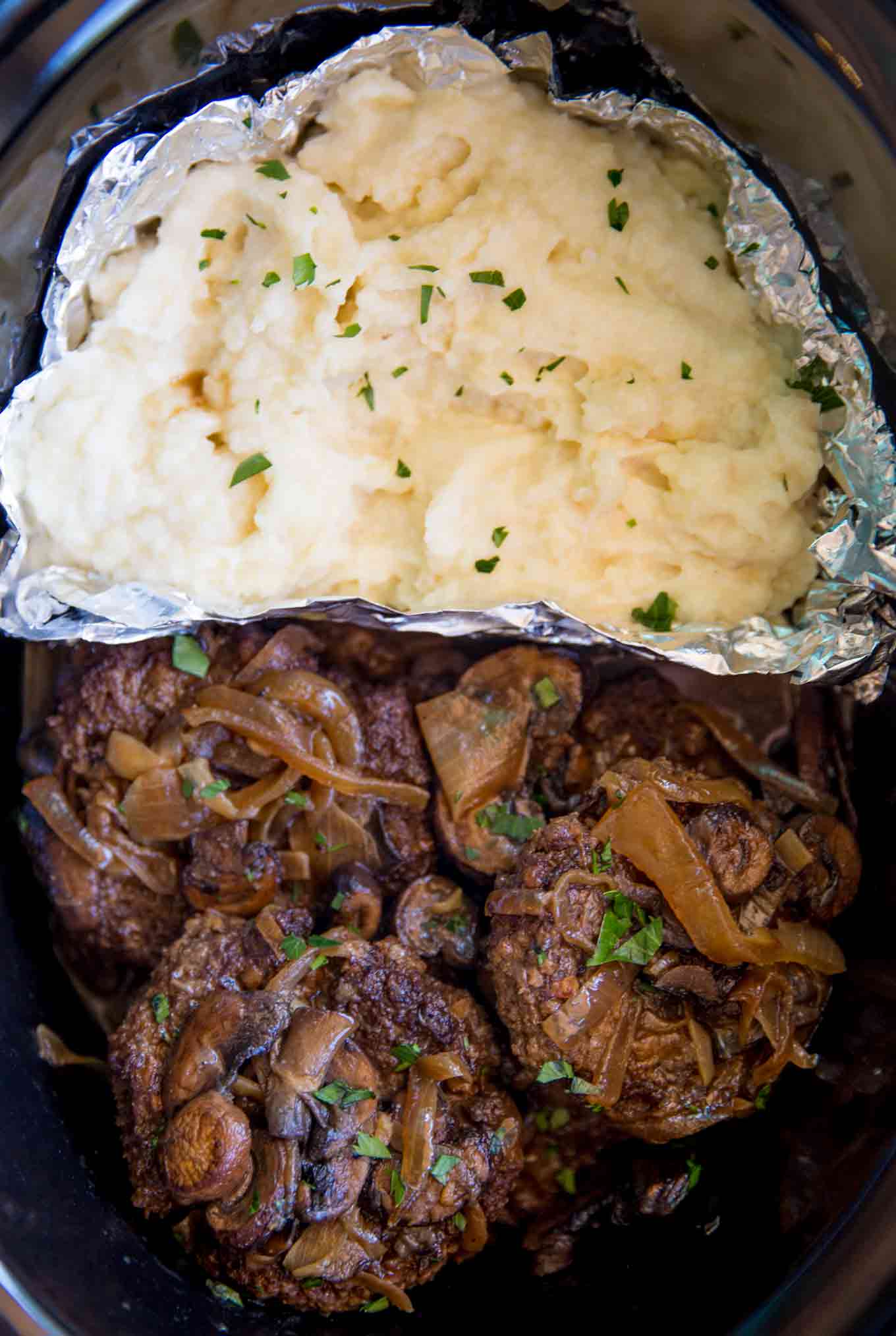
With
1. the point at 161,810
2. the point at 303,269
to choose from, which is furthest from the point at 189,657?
the point at 303,269

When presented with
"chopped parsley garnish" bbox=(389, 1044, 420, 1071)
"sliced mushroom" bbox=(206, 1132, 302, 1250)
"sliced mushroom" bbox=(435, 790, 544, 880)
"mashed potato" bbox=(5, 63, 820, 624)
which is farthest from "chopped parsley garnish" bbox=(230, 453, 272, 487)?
"sliced mushroom" bbox=(206, 1132, 302, 1250)

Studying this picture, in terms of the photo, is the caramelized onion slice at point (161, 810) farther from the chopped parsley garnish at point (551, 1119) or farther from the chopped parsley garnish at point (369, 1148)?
the chopped parsley garnish at point (551, 1119)

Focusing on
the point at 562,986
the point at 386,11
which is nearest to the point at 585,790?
the point at 562,986

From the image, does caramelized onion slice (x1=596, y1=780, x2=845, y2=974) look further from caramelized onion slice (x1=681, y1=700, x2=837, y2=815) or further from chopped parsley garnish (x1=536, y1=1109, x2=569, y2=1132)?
chopped parsley garnish (x1=536, y1=1109, x2=569, y2=1132)

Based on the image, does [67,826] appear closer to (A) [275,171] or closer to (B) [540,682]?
(B) [540,682]

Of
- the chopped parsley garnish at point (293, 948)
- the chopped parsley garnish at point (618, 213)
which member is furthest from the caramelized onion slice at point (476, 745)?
the chopped parsley garnish at point (618, 213)
